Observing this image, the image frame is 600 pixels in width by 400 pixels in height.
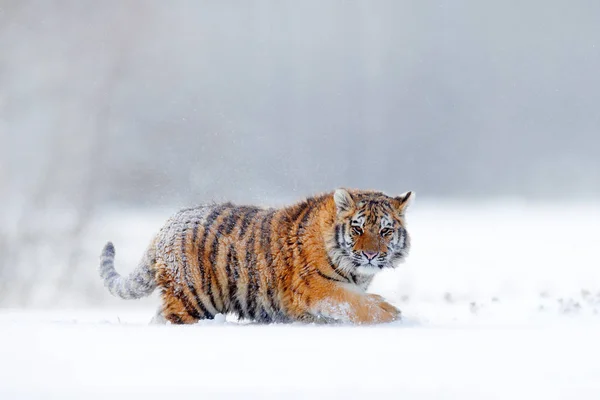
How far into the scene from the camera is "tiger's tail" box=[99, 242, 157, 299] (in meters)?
6.35

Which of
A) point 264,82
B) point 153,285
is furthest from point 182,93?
point 153,285

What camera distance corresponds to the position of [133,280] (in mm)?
6367

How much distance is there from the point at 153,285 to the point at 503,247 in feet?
25.7

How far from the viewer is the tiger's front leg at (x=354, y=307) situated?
562 cm

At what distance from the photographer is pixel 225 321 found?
240 inches

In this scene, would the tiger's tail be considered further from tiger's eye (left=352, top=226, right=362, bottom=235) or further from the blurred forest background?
the blurred forest background

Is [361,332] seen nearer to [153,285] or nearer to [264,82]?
[153,285]

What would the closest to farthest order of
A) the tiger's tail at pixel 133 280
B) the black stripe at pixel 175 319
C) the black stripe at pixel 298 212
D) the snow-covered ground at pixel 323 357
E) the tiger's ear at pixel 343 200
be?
1. the snow-covered ground at pixel 323 357
2. the tiger's ear at pixel 343 200
3. the black stripe at pixel 175 319
4. the black stripe at pixel 298 212
5. the tiger's tail at pixel 133 280

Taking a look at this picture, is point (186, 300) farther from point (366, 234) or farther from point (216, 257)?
point (366, 234)

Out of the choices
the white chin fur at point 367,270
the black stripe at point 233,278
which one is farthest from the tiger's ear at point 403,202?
the black stripe at point 233,278

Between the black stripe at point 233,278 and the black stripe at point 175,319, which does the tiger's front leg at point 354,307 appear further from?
the black stripe at point 175,319

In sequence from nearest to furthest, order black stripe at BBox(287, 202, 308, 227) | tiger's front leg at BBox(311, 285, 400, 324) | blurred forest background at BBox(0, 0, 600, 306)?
tiger's front leg at BBox(311, 285, 400, 324) → black stripe at BBox(287, 202, 308, 227) → blurred forest background at BBox(0, 0, 600, 306)

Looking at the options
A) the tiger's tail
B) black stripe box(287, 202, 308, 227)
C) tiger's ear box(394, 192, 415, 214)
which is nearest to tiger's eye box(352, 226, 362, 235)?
tiger's ear box(394, 192, 415, 214)

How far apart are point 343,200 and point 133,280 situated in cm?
155
